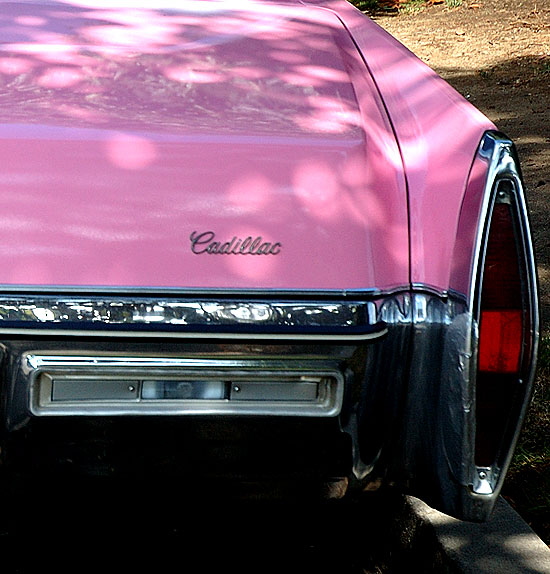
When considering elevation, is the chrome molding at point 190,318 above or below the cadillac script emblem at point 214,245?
below

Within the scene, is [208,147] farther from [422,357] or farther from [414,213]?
[422,357]

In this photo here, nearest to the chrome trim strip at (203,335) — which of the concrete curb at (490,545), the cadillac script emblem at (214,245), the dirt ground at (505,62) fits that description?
the cadillac script emblem at (214,245)

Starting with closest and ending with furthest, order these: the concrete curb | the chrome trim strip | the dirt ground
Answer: the chrome trim strip, the concrete curb, the dirt ground

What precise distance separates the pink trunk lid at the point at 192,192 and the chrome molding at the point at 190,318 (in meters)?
0.04

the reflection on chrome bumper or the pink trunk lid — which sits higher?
the pink trunk lid

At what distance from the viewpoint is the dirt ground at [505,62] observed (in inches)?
267

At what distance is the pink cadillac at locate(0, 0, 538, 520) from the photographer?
2.13 metres

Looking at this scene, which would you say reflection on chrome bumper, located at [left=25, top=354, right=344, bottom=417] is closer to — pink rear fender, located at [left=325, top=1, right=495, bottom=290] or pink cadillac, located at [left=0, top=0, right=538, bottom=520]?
pink cadillac, located at [left=0, top=0, right=538, bottom=520]

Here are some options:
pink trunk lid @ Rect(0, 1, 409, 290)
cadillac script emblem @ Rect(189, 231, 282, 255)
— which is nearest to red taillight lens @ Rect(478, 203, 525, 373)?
pink trunk lid @ Rect(0, 1, 409, 290)

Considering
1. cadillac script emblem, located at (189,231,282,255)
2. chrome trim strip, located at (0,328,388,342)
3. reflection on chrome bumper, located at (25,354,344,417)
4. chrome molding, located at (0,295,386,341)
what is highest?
cadillac script emblem, located at (189,231,282,255)

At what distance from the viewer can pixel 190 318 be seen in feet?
7.01

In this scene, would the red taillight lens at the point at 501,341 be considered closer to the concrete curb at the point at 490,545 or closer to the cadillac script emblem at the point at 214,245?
the cadillac script emblem at the point at 214,245

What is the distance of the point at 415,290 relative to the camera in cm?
224

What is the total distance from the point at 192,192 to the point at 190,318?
270mm
